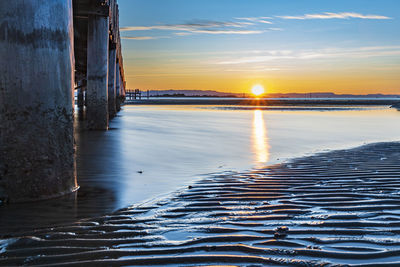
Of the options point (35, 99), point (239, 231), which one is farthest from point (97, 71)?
point (239, 231)

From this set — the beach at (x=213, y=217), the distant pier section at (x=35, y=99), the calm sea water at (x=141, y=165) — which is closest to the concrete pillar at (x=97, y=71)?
the calm sea water at (x=141, y=165)

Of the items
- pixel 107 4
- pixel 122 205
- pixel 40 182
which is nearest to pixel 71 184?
pixel 40 182

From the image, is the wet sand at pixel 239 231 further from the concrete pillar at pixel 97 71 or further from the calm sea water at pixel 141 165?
the concrete pillar at pixel 97 71

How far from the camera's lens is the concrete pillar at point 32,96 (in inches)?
172

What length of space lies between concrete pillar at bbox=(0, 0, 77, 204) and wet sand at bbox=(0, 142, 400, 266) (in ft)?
3.24

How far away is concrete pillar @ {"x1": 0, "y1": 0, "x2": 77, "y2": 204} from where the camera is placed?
14.3 ft

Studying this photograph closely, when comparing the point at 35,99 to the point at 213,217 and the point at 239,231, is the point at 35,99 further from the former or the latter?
the point at 239,231

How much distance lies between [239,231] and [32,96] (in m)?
2.48

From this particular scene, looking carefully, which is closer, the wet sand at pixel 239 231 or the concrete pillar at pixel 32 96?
the wet sand at pixel 239 231

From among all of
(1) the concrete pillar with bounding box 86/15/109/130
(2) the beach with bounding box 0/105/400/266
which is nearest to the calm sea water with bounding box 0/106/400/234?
(2) the beach with bounding box 0/105/400/266

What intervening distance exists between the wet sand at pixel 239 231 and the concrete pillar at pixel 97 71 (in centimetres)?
876

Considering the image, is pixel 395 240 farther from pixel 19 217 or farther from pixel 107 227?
pixel 19 217

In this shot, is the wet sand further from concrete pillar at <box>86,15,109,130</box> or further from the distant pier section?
concrete pillar at <box>86,15,109,130</box>

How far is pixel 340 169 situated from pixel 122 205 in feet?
12.7
